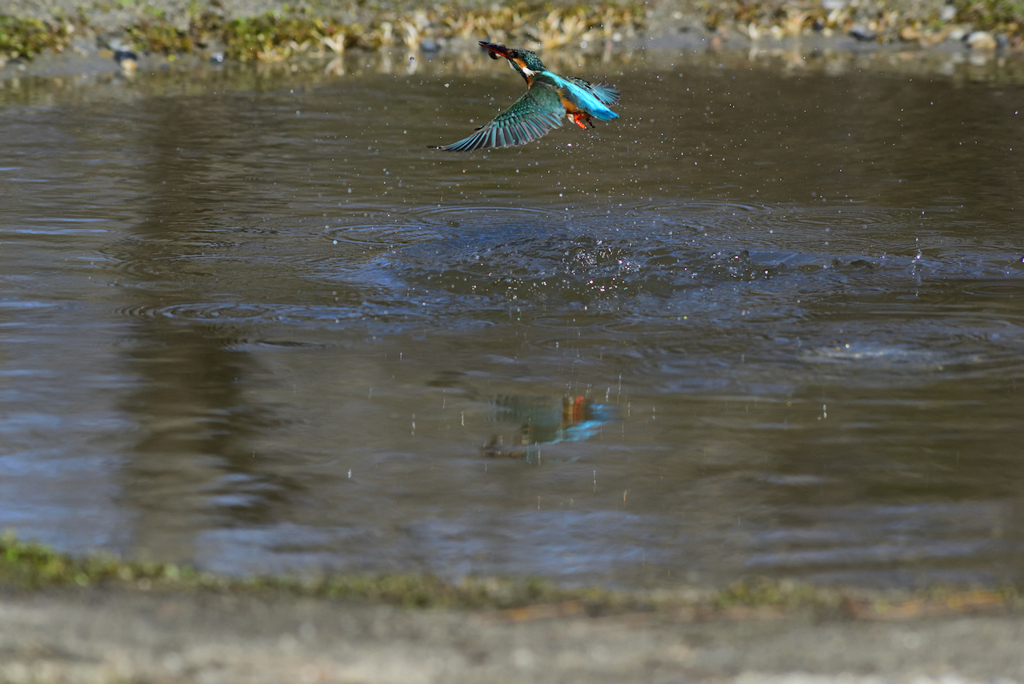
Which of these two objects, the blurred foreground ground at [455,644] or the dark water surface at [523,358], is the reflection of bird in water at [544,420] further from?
the blurred foreground ground at [455,644]

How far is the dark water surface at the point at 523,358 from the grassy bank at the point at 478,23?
24.3 feet

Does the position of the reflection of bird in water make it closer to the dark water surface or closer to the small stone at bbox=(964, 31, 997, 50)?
the dark water surface

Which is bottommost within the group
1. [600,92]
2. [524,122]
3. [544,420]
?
[544,420]

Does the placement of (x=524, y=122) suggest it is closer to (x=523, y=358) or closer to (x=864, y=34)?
(x=523, y=358)

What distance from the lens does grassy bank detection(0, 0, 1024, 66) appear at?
1834 centimetres

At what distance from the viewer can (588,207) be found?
8.95 metres

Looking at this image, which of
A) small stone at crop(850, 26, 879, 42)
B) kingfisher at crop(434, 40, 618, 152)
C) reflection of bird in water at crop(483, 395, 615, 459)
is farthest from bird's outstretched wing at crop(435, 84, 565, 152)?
small stone at crop(850, 26, 879, 42)

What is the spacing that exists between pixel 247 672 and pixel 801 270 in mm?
4889

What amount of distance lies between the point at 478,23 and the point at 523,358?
15.1m

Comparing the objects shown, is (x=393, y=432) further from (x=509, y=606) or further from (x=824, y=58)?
(x=824, y=58)

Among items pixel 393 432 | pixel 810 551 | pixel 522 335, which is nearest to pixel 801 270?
pixel 522 335

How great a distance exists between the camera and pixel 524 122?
20.6ft

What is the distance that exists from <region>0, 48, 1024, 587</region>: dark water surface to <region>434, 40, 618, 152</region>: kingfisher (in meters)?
0.85

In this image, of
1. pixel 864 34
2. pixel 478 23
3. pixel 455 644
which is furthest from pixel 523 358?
pixel 864 34
